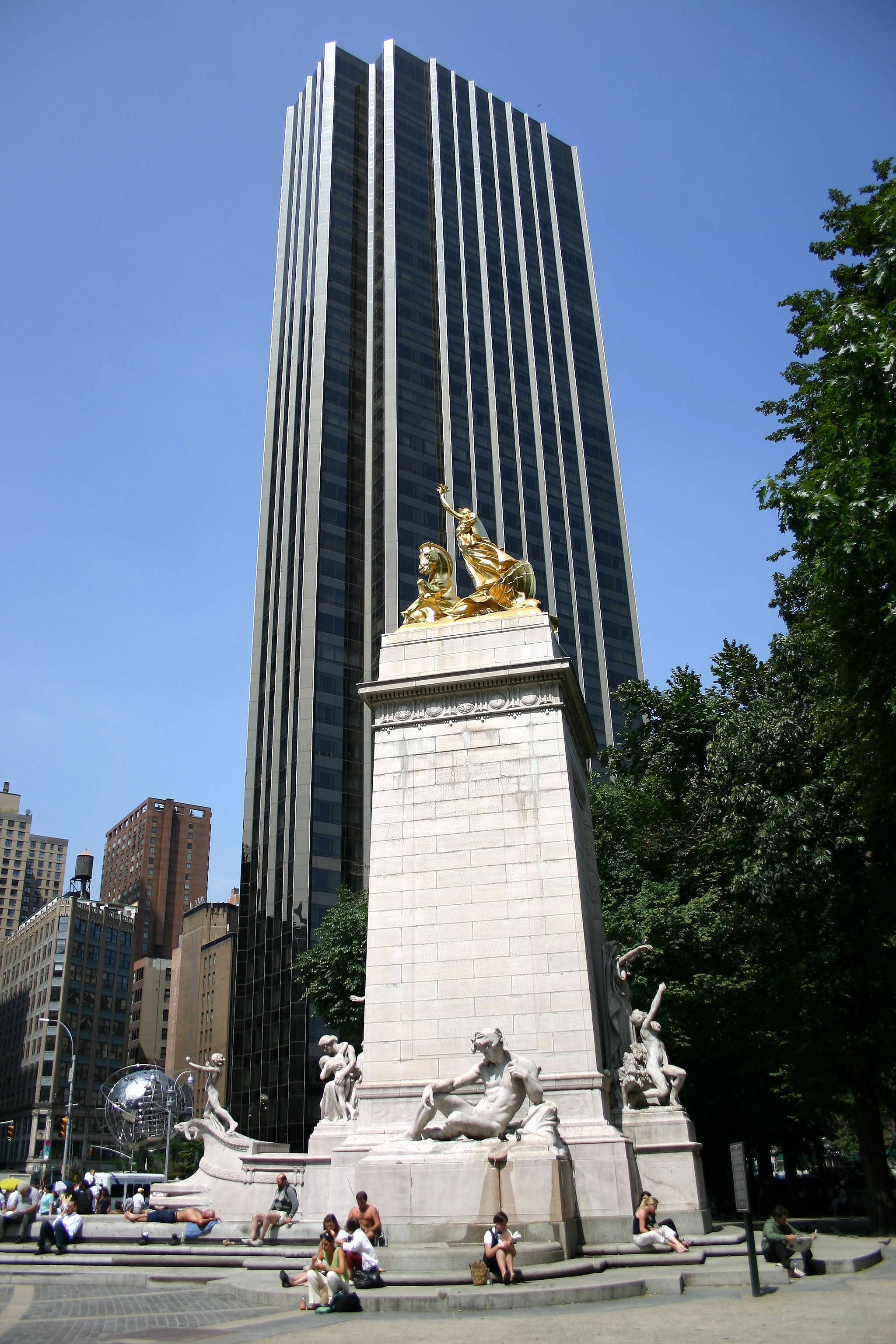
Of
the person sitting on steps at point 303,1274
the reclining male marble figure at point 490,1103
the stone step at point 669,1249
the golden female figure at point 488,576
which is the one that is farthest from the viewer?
the golden female figure at point 488,576

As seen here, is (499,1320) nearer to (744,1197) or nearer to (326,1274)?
(326,1274)

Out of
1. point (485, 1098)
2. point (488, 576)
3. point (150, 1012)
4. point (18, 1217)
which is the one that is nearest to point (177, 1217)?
point (18, 1217)

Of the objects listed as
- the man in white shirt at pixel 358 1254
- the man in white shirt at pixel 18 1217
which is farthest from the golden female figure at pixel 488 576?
the man in white shirt at pixel 18 1217

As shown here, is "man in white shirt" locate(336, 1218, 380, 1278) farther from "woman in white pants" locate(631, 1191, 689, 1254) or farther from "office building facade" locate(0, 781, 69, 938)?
"office building facade" locate(0, 781, 69, 938)

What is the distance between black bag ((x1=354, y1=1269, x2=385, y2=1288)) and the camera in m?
13.2

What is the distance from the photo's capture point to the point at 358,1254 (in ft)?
44.2

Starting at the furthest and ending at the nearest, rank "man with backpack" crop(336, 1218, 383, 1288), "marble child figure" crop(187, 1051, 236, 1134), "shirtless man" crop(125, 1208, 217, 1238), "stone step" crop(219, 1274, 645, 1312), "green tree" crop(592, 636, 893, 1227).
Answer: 1. "green tree" crop(592, 636, 893, 1227)
2. "marble child figure" crop(187, 1051, 236, 1134)
3. "shirtless man" crop(125, 1208, 217, 1238)
4. "man with backpack" crop(336, 1218, 383, 1288)
5. "stone step" crop(219, 1274, 645, 1312)

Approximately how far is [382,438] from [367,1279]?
84.3 m

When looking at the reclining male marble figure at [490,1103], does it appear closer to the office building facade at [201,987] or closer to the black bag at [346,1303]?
the black bag at [346,1303]

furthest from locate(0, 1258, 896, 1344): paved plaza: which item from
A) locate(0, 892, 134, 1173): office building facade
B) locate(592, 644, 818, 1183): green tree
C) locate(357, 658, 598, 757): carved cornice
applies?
locate(0, 892, 134, 1173): office building facade

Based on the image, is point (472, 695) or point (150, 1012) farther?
point (150, 1012)

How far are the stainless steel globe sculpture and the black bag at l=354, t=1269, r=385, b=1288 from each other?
32363 millimetres

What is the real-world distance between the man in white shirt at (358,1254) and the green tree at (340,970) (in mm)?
24532

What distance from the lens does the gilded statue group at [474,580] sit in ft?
79.7
